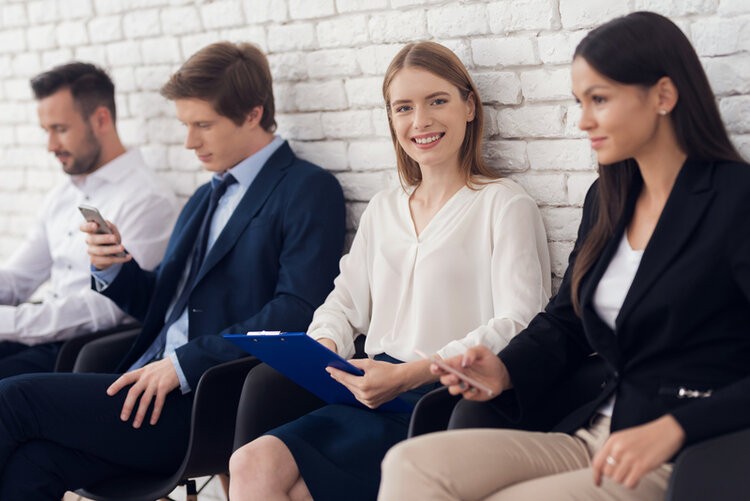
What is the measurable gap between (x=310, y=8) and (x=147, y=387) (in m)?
1.34

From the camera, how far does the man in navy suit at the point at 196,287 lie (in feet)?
7.90

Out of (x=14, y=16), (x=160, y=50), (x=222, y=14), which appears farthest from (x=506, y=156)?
(x=14, y=16)

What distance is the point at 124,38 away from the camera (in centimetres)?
361

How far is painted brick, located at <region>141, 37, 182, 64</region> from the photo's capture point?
3418 millimetres

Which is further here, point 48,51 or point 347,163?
point 48,51

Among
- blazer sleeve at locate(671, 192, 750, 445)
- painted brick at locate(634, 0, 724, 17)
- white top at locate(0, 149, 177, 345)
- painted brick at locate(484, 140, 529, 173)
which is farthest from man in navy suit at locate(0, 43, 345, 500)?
blazer sleeve at locate(671, 192, 750, 445)

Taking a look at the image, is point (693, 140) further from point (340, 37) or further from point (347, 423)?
point (340, 37)

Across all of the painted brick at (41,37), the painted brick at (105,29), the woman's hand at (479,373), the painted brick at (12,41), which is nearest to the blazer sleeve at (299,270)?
the woman's hand at (479,373)

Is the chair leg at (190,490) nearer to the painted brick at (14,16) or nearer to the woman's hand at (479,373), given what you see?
the woman's hand at (479,373)

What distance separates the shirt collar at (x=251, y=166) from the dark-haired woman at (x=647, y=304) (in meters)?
1.28

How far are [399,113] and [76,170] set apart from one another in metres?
1.60

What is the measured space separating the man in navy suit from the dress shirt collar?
42cm

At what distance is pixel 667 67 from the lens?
172cm

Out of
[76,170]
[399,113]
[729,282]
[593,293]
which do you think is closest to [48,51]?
[76,170]
